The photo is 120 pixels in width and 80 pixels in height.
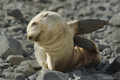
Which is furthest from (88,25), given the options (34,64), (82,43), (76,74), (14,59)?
(14,59)

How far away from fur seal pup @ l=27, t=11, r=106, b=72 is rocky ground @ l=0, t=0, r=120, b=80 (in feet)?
0.69

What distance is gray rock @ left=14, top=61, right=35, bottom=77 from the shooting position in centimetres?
578

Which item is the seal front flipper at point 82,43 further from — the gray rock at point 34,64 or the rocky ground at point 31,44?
the gray rock at point 34,64

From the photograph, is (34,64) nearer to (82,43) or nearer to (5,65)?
(5,65)

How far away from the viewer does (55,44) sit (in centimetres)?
553

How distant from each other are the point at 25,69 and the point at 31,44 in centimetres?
233

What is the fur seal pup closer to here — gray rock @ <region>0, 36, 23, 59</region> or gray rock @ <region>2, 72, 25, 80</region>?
gray rock @ <region>2, 72, 25, 80</region>

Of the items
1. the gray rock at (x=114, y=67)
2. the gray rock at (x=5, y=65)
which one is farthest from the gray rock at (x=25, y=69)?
the gray rock at (x=114, y=67)

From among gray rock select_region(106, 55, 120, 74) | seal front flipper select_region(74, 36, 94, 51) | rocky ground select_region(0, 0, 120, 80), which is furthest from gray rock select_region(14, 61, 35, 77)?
gray rock select_region(106, 55, 120, 74)

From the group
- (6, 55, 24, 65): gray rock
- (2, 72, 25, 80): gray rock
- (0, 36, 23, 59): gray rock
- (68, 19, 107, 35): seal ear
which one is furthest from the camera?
(0, 36, 23, 59): gray rock

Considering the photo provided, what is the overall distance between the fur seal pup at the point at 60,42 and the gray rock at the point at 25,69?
225mm

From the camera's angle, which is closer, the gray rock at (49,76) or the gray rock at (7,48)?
the gray rock at (49,76)

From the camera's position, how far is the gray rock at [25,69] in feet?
19.0

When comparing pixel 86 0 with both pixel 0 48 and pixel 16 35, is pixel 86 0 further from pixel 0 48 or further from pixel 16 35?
pixel 0 48
